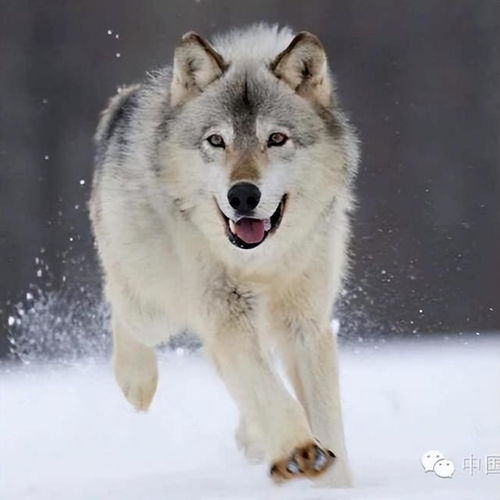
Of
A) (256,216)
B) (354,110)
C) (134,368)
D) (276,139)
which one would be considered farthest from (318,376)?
(354,110)

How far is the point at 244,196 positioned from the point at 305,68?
2.01ft

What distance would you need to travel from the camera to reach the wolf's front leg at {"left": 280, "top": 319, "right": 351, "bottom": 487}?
4504mm

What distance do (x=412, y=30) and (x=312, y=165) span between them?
6829mm

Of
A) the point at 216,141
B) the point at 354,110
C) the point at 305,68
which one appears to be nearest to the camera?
the point at 216,141

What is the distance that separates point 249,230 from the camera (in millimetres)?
4215

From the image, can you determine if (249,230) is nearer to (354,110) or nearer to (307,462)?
(307,462)

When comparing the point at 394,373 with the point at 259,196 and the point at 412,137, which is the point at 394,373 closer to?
the point at 259,196

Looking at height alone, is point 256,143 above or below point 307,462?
above

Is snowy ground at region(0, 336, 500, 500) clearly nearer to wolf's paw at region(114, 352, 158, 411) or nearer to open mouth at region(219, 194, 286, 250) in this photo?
wolf's paw at region(114, 352, 158, 411)

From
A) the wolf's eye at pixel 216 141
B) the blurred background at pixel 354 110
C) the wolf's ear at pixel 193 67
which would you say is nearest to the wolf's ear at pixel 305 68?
the wolf's ear at pixel 193 67

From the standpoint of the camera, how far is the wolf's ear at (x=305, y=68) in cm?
438

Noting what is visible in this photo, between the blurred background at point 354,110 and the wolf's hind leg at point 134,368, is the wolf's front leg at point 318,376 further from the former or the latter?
the blurred background at point 354,110

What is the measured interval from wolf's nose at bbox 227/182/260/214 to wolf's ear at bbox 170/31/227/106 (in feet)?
1.73

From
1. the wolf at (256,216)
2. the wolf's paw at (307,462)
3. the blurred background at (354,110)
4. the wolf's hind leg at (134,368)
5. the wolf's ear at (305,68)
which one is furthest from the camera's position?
the blurred background at (354,110)
